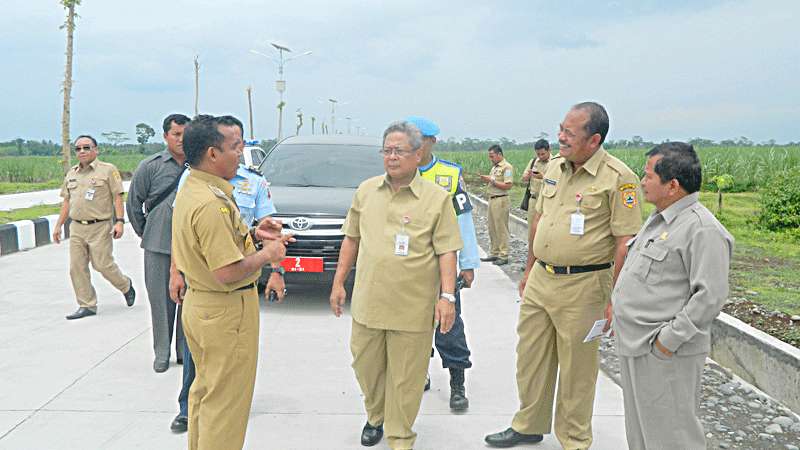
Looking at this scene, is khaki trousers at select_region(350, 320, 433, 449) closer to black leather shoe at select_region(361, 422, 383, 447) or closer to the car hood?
black leather shoe at select_region(361, 422, 383, 447)

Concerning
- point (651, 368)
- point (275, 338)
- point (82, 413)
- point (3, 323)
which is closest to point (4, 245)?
point (3, 323)

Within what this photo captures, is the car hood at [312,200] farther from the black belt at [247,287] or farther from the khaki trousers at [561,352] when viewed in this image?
the black belt at [247,287]

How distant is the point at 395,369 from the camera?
382 cm

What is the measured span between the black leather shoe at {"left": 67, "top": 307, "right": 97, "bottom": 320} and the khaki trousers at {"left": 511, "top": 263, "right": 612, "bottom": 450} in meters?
4.73

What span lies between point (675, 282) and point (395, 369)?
1.57m

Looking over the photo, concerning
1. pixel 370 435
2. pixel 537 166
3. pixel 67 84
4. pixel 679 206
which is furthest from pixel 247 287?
pixel 67 84

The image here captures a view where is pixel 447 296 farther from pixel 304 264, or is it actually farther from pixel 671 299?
pixel 304 264

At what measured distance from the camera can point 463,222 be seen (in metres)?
4.37

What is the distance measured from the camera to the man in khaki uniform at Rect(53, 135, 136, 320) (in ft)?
21.7

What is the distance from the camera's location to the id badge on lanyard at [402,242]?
369 cm

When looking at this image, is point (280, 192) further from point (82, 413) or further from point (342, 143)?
point (82, 413)

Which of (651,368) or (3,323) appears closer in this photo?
(651,368)

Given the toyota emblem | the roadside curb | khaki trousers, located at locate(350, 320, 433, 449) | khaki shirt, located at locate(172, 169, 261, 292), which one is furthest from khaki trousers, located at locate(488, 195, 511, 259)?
the roadside curb

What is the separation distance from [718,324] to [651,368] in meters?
2.71
